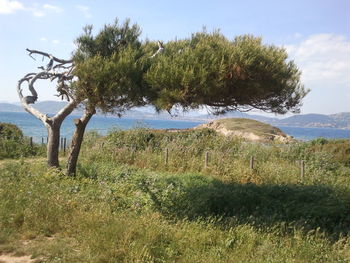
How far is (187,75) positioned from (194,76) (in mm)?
154

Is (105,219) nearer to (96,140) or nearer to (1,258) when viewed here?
(1,258)

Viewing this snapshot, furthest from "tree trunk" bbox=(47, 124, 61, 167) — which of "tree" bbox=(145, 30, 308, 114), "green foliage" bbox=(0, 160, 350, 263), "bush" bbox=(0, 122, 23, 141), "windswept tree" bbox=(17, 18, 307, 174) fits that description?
"bush" bbox=(0, 122, 23, 141)

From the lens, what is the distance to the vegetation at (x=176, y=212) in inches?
230

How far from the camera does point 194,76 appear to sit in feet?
22.4

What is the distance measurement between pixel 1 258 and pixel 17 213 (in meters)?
1.59

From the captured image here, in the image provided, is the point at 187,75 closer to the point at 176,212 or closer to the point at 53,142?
the point at 176,212

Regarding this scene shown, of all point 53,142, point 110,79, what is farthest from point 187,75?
point 53,142

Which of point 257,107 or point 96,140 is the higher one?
point 257,107

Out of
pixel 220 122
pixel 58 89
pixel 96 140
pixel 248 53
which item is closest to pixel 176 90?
pixel 248 53

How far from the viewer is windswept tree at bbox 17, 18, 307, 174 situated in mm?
7039

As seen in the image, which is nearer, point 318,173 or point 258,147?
point 318,173

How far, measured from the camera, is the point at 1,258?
543cm

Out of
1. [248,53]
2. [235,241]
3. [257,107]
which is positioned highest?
[248,53]

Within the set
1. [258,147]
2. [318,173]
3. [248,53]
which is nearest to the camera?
[248,53]
